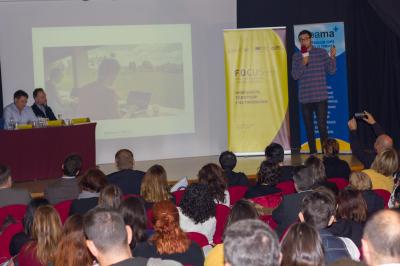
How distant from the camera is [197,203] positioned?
412 centimetres

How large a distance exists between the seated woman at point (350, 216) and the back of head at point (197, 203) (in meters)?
0.82

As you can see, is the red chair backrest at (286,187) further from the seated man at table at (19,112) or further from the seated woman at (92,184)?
the seated man at table at (19,112)

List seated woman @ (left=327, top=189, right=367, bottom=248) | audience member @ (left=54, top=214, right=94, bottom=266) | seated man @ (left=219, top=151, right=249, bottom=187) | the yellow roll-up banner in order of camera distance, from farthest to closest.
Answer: the yellow roll-up banner, seated man @ (left=219, top=151, right=249, bottom=187), seated woman @ (left=327, top=189, right=367, bottom=248), audience member @ (left=54, top=214, right=94, bottom=266)

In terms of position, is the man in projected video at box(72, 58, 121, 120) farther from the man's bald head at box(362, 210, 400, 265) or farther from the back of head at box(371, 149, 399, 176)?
the man's bald head at box(362, 210, 400, 265)

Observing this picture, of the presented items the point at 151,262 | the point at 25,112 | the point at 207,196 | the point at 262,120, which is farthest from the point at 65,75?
the point at 151,262

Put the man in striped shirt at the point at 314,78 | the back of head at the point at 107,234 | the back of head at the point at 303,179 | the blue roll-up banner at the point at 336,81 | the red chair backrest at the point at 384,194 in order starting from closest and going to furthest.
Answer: the back of head at the point at 107,234
the back of head at the point at 303,179
the red chair backrest at the point at 384,194
the man in striped shirt at the point at 314,78
the blue roll-up banner at the point at 336,81

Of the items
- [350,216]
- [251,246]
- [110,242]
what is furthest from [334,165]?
[251,246]

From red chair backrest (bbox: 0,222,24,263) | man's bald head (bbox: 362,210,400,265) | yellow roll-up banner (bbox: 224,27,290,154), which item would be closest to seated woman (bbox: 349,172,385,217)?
man's bald head (bbox: 362,210,400,265)

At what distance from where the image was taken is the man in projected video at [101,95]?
1004cm

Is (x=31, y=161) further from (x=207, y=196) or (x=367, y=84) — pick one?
(x=367, y=84)

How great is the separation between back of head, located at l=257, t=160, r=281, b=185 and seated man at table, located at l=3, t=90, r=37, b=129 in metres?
4.28

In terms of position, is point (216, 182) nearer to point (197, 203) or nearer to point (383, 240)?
point (197, 203)

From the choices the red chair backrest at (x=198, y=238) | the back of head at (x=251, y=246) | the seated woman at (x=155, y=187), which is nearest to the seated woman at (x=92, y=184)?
the seated woman at (x=155, y=187)

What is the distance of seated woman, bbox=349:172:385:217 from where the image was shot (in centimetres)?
441
